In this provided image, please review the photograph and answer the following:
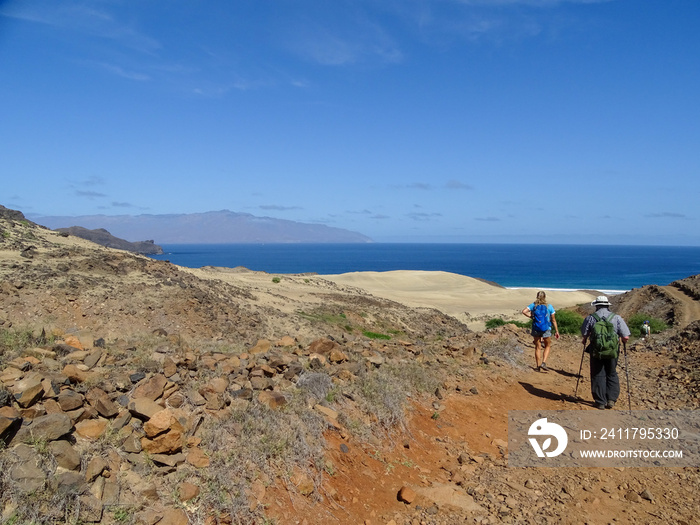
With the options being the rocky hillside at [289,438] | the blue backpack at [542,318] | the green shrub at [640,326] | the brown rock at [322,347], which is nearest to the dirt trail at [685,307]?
the green shrub at [640,326]

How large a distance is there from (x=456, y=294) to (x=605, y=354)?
44199 mm

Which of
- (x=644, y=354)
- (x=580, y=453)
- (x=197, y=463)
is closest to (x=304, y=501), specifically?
(x=197, y=463)

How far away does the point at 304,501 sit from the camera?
4.39 meters

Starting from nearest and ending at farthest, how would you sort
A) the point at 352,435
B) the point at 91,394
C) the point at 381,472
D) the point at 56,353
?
1. the point at 91,394
2. the point at 381,472
3. the point at 352,435
4. the point at 56,353

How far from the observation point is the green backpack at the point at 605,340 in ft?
23.7

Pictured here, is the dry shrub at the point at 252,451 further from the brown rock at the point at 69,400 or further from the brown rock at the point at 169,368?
the brown rock at the point at 69,400

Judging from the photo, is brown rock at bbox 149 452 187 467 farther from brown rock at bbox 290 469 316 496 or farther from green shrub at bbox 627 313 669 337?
green shrub at bbox 627 313 669 337

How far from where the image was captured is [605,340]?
7.26 meters

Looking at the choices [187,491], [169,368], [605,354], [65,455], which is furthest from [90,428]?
[605,354]

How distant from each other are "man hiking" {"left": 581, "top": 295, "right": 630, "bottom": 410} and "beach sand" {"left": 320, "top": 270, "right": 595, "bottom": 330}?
21.8 meters

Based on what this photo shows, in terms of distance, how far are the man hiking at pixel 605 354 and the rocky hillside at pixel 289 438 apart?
438 mm

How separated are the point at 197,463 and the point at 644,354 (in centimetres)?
1109

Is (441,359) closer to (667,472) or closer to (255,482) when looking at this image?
(667,472)

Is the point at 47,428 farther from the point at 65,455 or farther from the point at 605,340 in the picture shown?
the point at 605,340
